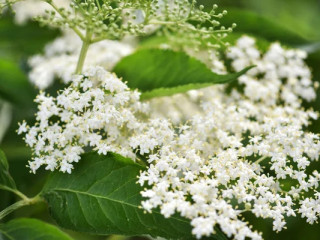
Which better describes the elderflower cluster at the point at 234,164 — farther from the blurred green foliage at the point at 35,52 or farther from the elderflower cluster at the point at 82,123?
the blurred green foliage at the point at 35,52

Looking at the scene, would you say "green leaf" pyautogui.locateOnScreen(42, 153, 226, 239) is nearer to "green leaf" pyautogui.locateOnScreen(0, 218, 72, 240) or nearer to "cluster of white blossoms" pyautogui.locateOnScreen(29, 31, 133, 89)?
"green leaf" pyautogui.locateOnScreen(0, 218, 72, 240)

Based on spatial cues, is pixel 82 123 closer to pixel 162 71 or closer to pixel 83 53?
pixel 83 53

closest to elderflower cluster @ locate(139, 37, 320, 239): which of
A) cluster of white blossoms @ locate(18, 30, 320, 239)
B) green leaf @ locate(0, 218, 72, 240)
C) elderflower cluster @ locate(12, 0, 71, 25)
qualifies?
cluster of white blossoms @ locate(18, 30, 320, 239)

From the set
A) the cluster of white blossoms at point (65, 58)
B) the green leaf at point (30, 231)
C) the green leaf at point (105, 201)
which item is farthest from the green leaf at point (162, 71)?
the green leaf at point (30, 231)

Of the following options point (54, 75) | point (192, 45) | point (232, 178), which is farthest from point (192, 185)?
point (54, 75)

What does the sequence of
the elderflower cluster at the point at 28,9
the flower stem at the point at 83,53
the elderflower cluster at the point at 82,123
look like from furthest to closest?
1. the elderflower cluster at the point at 28,9
2. the flower stem at the point at 83,53
3. the elderflower cluster at the point at 82,123

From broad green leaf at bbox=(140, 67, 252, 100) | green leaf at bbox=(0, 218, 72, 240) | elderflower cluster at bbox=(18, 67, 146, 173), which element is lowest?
green leaf at bbox=(0, 218, 72, 240)
